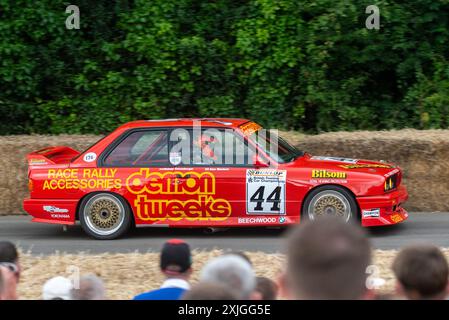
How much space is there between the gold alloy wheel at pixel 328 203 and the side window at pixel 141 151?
1909 millimetres

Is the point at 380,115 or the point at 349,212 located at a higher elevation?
the point at 380,115

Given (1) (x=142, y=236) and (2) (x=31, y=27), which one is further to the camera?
(2) (x=31, y=27)

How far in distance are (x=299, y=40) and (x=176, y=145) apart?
6.62 metres

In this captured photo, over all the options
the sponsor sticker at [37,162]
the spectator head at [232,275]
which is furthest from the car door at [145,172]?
the spectator head at [232,275]

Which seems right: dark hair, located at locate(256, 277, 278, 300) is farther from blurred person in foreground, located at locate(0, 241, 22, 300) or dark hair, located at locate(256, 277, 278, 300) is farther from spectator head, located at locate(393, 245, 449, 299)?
blurred person in foreground, located at locate(0, 241, 22, 300)

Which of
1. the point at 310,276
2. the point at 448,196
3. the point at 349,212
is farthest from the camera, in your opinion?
the point at 448,196

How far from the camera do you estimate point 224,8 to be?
17.8 m

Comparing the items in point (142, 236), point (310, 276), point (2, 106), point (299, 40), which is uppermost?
point (299, 40)

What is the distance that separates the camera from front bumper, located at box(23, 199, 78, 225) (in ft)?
37.8

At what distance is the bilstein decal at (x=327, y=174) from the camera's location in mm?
11070

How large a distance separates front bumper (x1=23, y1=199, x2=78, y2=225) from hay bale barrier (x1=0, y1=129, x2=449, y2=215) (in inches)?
82.5

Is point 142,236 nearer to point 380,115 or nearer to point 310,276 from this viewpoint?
point 380,115

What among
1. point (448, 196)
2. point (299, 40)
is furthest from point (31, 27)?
point (448, 196)
